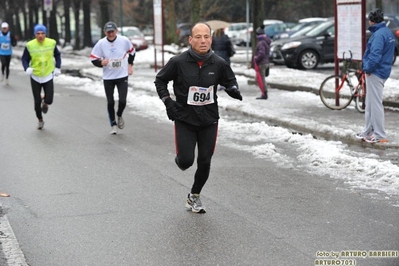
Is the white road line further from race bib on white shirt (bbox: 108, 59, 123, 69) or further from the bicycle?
the bicycle

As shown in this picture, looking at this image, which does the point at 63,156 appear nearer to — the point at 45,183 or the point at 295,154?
the point at 45,183

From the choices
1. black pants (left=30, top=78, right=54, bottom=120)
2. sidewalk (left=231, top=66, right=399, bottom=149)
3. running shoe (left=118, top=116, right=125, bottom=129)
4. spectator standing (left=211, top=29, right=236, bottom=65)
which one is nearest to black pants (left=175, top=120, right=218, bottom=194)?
sidewalk (left=231, top=66, right=399, bottom=149)

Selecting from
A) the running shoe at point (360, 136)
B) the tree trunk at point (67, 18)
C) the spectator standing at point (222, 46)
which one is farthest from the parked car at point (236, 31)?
the running shoe at point (360, 136)

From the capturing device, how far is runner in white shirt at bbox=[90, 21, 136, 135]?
1335 cm

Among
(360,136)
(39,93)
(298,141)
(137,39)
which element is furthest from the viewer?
(137,39)

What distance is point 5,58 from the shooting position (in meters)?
25.2

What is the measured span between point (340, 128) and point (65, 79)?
1632cm

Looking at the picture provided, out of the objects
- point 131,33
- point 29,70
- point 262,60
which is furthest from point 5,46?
point 131,33

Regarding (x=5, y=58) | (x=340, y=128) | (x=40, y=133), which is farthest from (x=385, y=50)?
(x=5, y=58)

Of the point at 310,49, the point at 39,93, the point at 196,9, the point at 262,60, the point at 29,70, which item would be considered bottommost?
the point at 39,93

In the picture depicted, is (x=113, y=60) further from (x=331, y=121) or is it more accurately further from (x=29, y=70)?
(x=331, y=121)

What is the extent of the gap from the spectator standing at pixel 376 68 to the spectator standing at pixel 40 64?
5.31m

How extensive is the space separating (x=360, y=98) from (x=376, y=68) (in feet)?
11.7

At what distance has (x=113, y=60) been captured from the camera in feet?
43.9
